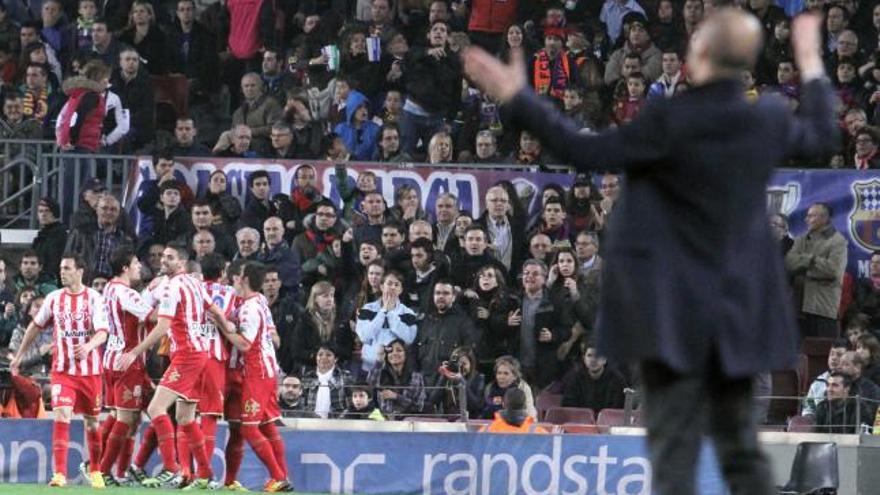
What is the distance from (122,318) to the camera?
16.2 metres

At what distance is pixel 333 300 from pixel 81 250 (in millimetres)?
2816

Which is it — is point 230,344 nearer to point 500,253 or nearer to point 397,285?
point 397,285

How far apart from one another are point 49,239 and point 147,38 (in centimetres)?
362

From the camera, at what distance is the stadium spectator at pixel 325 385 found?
17.1 metres

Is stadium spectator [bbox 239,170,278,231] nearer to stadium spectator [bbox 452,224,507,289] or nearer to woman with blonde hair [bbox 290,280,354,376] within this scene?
woman with blonde hair [bbox 290,280,354,376]

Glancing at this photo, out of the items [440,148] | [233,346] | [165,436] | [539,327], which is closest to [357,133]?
[440,148]

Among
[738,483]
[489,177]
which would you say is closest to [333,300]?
[489,177]

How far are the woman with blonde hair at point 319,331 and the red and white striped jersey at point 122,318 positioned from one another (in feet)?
7.47

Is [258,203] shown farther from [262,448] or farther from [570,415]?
[262,448]

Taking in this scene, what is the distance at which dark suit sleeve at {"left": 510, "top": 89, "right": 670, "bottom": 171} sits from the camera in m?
5.86

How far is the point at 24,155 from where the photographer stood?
839 inches

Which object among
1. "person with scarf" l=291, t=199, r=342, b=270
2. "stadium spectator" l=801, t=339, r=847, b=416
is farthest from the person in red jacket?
"stadium spectator" l=801, t=339, r=847, b=416

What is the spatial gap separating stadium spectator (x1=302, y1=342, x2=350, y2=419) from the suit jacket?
439 inches

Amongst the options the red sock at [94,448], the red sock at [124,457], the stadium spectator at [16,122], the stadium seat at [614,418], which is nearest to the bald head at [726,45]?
the red sock at [94,448]
